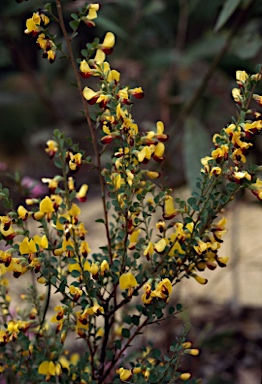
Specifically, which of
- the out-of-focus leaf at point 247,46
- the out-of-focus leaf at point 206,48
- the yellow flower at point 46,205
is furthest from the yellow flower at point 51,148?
the out-of-focus leaf at point 206,48

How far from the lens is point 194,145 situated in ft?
3.92

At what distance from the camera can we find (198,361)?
1.20 metres

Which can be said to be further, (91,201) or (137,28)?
(91,201)

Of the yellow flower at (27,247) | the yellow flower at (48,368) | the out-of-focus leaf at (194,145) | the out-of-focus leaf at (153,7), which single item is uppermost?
the out-of-focus leaf at (153,7)

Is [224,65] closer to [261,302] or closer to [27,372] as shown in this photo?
[261,302]

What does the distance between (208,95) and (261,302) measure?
52cm

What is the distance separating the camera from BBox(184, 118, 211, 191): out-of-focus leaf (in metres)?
1.11

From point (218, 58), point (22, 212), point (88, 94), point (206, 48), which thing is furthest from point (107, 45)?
point (206, 48)

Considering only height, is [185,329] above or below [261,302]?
below

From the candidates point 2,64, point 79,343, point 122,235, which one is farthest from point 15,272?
point 2,64

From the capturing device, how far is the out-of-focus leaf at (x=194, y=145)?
1.11m

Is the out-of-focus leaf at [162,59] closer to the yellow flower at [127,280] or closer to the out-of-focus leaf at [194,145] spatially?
the out-of-focus leaf at [194,145]

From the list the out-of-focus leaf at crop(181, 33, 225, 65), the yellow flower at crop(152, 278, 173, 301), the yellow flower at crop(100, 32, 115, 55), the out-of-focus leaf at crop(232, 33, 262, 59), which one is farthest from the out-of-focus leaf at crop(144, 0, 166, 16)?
the yellow flower at crop(152, 278, 173, 301)

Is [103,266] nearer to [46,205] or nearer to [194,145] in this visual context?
[46,205]
